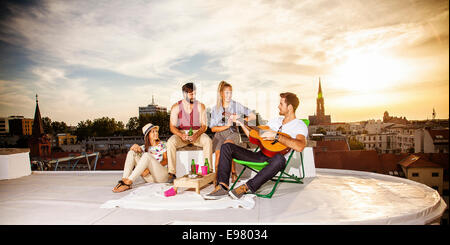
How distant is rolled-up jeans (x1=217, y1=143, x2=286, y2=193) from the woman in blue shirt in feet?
2.13

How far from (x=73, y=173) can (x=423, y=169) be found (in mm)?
24304

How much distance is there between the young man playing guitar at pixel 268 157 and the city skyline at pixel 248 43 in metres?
0.50

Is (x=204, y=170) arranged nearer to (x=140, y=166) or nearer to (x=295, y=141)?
(x=140, y=166)

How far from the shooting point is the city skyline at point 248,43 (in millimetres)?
3998

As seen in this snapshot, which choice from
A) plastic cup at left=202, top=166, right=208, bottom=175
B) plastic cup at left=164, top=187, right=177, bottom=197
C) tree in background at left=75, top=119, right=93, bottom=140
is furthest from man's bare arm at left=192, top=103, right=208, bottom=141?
tree in background at left=75, top=119, right=93, bottom=140

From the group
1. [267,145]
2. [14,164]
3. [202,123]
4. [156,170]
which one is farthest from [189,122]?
[14,164]

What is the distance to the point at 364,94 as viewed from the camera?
545cm

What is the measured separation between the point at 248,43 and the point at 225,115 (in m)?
2.41

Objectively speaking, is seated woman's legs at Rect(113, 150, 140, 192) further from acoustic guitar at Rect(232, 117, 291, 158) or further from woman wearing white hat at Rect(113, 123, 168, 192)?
acoustic guitar at Rect(232, 117, 291, 158)

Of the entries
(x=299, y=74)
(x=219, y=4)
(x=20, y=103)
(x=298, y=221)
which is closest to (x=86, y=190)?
(x=298, y=221)

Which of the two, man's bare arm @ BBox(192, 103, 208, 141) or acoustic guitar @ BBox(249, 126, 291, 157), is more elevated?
man's bare arm @ BBox(192, 103, 208, 141)

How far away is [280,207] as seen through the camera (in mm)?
2279

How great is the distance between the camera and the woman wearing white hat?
2832 mm
